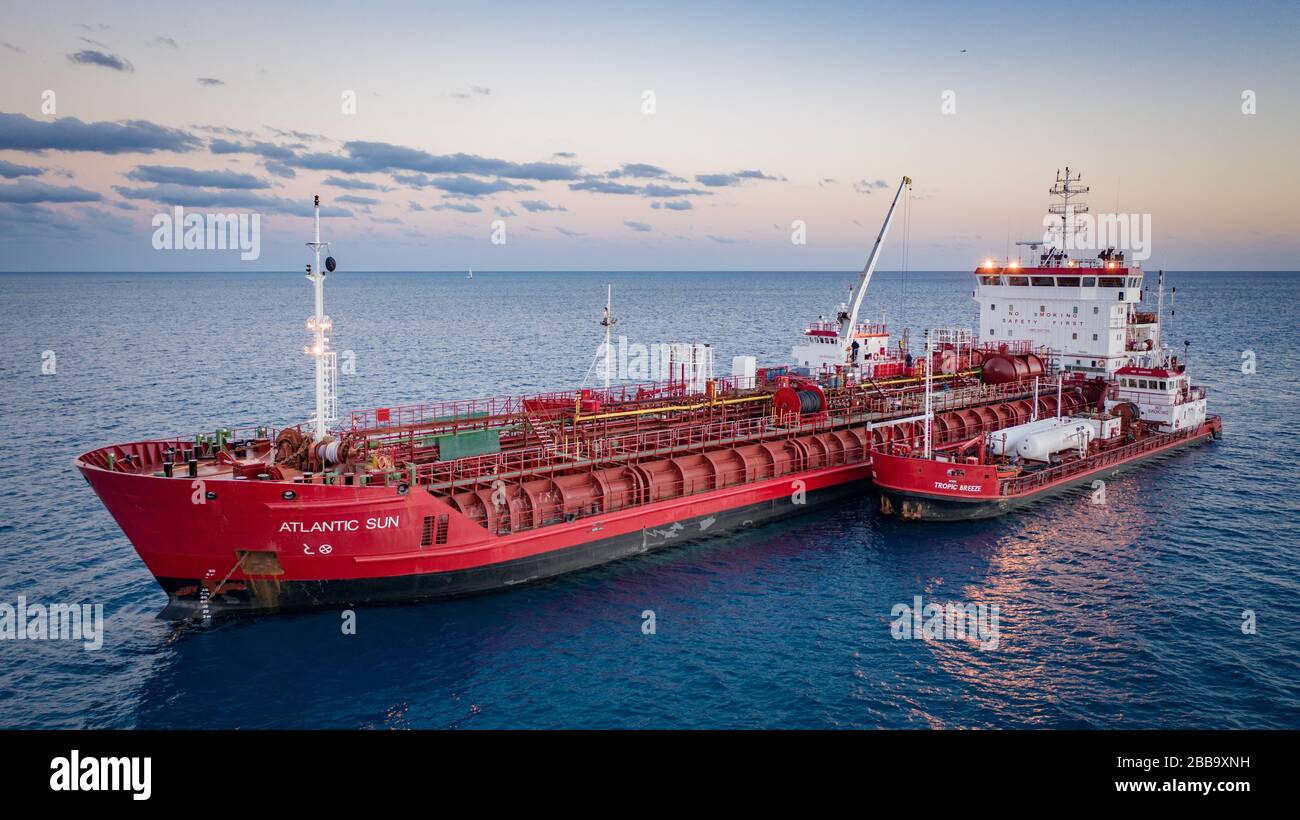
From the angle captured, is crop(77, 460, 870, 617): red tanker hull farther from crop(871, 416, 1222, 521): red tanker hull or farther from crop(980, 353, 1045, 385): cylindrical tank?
crop(980, 353, 1045, 385): cylindrical tank

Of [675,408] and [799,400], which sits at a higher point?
[799,400]

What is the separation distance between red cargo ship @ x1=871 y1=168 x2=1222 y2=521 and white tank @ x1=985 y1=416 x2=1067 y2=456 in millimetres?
55

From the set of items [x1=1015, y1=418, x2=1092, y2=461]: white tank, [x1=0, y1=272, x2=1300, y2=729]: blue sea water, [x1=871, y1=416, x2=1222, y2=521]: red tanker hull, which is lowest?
[x1=0, y1=272, x2=1300, y2=729]: blue sea water

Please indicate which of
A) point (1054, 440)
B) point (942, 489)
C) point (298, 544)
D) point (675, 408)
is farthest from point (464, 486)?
point (1054, 440)

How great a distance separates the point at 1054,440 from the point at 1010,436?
2.16 m

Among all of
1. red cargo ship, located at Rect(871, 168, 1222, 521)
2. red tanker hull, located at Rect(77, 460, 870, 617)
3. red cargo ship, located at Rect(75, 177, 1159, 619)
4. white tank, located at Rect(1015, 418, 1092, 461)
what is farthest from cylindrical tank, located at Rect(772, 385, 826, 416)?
red tanker hull, located at Rect(77, 460, 870, 617)

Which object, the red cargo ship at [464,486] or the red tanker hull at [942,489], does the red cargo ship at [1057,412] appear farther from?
the red cargo ship at [464,486]

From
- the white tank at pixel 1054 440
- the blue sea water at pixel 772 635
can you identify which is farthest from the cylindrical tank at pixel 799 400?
the white tank at pixel 1054 440

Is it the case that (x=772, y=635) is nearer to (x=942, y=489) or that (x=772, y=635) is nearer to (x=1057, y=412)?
(x=942, y=489)

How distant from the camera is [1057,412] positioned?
5038cm

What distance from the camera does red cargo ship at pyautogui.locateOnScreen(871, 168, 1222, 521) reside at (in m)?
38.7

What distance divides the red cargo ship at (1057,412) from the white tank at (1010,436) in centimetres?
5

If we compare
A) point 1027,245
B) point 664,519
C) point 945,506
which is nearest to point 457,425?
point 664,519

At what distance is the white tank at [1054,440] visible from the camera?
143 feet
